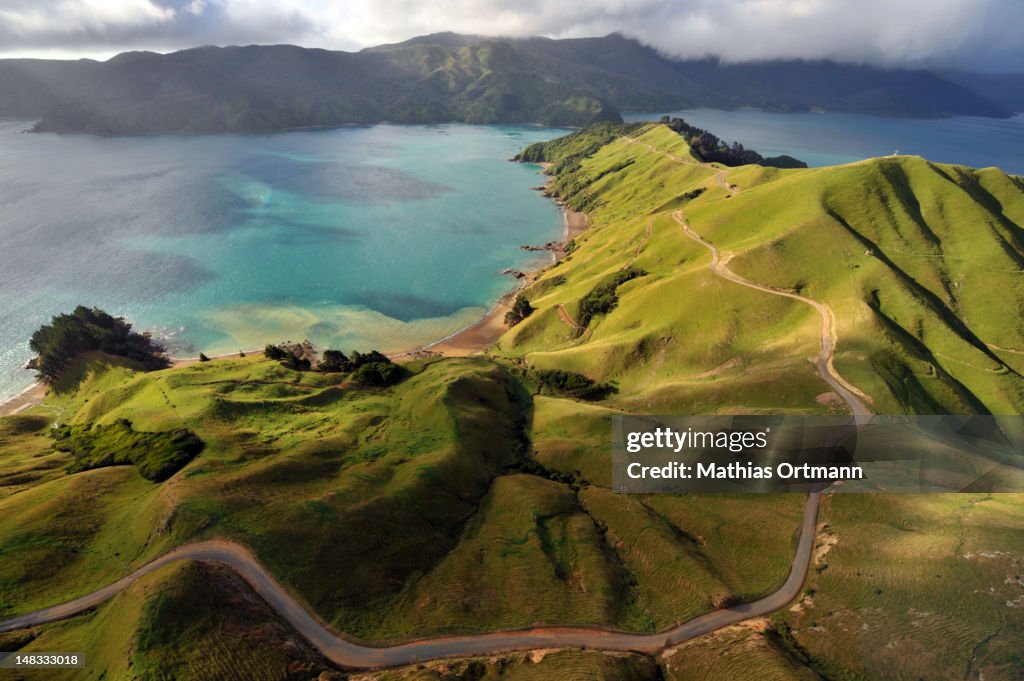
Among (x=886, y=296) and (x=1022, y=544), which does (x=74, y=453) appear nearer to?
(x=1022, y=544)

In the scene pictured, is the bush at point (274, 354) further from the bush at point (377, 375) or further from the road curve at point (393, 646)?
the road curve at point (393, 646)

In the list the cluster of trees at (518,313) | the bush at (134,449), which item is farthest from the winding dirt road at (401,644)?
the cluster of trees at (518,313)

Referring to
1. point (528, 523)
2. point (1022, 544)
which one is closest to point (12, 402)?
point (528, 523)

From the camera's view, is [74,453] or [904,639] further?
[74,453]

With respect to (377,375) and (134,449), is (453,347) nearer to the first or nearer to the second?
(377,375)

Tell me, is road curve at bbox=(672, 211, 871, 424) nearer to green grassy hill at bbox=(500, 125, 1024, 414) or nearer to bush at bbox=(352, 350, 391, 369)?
green grassy hill at bbox=(500, 125, 1024, 414)

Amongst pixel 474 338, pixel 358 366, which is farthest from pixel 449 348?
pixel 358 366
